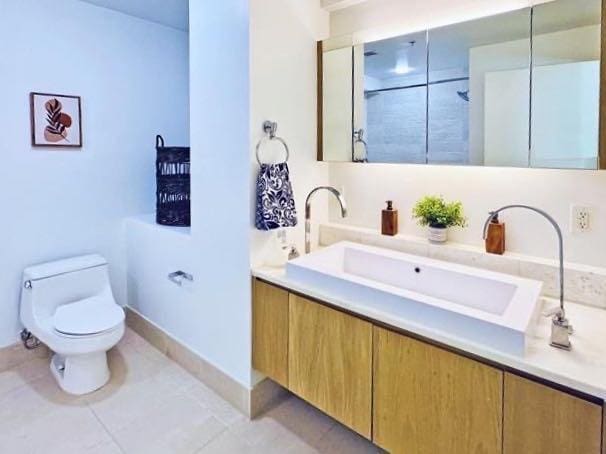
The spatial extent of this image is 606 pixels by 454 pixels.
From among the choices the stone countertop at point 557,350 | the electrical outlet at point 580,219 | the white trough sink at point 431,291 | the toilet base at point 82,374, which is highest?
the electrical outlet at point 580,219

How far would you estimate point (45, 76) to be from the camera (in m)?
2.46

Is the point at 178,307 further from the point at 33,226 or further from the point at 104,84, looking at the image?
the point at 104,84

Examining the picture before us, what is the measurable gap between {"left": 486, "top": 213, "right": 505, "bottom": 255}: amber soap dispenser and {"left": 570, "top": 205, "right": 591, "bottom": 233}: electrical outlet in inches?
10.1

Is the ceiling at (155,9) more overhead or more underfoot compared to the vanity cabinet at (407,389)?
more overhead

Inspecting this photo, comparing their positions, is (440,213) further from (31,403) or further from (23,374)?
(23,374)

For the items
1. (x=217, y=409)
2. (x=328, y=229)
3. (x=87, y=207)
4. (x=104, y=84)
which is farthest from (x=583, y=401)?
(x=104, y=84)

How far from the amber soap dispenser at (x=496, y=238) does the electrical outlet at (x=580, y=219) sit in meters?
0.26

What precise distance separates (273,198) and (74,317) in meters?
1.35

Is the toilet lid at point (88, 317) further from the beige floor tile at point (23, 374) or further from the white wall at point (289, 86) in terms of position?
the white wall at point (289, 86)

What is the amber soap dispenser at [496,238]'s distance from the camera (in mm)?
1776

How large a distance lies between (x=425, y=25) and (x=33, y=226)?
2465 millimetres

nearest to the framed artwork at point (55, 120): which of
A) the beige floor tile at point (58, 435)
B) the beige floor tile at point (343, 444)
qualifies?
the beige floor tile at point (58, 435)

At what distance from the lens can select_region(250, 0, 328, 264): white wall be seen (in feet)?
6.19

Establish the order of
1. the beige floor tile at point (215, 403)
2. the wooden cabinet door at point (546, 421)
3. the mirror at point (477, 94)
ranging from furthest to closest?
1. the beige floor tile at point (215, 403)
2. the mirror at point (477, 94)
3. the wooden cabinet door at point (546, 421)
